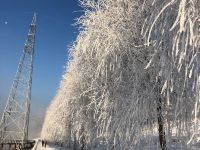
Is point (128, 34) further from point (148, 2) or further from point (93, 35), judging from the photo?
point (93, 35)

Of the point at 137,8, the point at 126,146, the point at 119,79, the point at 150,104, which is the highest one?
the point at 137,8

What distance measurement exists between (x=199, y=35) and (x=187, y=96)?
4.18 metres

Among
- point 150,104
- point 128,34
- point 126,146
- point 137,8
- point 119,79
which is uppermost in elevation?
point 137,8

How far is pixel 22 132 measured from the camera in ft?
183

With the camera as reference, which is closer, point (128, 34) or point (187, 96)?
point (187, 96)

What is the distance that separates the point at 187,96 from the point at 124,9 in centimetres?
439

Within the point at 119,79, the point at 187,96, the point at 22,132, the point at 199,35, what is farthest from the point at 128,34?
the point at 22,132

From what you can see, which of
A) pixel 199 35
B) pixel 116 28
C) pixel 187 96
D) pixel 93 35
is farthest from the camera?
pixel 93 35

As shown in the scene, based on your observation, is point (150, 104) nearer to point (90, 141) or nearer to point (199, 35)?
point (199, 35)

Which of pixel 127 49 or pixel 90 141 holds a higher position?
pixel 127 49

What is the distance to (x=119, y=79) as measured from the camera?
52.8 feet

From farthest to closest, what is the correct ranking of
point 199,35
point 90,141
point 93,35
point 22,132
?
point 22,132 < point 90,141 < point 93,35 < point 199,35

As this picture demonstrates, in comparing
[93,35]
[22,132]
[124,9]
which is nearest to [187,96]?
[124,9]

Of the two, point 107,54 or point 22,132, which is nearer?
point 107,54
